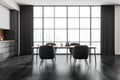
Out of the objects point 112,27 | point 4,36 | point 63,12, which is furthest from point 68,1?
point 4,36

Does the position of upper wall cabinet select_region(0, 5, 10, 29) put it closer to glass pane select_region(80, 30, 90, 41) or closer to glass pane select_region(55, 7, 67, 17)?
glass pane select_region(55, 7, 67, 17)

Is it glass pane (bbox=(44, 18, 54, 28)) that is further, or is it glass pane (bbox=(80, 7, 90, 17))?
glass pane (bbox=(44, 18, 54, 28))

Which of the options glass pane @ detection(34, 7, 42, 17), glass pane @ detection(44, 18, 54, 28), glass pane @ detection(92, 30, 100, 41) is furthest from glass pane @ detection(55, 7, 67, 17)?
glass pane @ detection(92, 30, 100, 41)

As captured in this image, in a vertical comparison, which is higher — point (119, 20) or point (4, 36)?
point (119, 20)

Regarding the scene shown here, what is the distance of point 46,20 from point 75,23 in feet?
5.36

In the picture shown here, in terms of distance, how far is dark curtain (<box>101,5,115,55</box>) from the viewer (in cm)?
886

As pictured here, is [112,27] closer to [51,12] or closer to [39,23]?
[51,12]

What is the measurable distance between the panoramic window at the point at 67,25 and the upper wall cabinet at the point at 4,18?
152cm

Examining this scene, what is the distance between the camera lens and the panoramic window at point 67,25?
9.11m

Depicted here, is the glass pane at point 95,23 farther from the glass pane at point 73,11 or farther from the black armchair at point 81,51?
the black armchair at point 81,51

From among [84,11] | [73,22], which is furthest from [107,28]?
[73,22]

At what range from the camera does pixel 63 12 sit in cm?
916

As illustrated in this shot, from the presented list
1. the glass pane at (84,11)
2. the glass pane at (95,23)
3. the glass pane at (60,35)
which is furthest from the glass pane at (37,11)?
the glass pane at (95,23)

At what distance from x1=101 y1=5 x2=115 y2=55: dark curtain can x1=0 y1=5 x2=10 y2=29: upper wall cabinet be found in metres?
4.92
